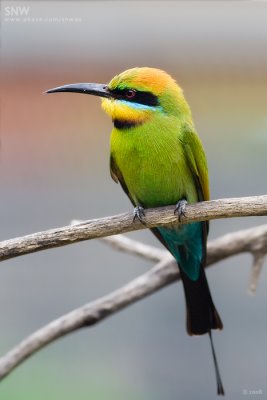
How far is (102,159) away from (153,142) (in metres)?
0.50

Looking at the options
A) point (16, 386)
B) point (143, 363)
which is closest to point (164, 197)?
point (143, 363)

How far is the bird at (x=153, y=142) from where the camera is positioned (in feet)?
6.48

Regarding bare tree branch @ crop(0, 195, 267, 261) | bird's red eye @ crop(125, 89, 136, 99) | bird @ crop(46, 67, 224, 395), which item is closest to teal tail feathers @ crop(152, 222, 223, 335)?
bird @ crop(46, 67, 224, 395)

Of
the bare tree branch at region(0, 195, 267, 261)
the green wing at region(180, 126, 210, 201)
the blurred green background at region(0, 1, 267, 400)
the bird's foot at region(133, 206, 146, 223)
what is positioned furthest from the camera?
the blurred green background at region(0, 1, 267, 400)

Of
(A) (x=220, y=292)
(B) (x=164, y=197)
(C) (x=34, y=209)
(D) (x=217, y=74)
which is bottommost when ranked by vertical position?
(A) (x=220, y=292)

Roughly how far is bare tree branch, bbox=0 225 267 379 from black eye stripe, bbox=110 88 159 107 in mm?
511

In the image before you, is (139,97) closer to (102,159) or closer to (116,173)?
(116,173)

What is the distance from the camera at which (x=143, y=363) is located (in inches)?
94.2

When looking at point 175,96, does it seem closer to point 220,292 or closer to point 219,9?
point 219,9

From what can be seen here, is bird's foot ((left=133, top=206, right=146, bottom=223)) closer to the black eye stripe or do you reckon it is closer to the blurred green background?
the black eye stripe

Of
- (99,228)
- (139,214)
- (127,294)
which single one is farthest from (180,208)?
(127,294)

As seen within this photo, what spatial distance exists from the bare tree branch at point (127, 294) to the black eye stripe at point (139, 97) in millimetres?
511

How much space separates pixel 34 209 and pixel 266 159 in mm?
821

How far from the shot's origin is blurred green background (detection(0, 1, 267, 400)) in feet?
7.67
